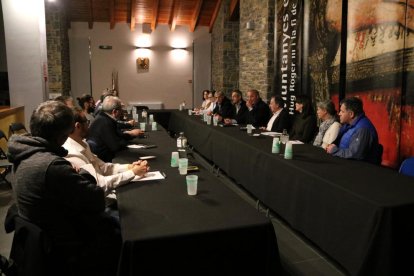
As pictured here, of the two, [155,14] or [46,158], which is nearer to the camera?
[46,158]

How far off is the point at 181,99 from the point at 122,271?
11280 mm

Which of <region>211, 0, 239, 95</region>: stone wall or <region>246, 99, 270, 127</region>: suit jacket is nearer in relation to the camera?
<region>246, 99, 270, 127</region>: suit jacket

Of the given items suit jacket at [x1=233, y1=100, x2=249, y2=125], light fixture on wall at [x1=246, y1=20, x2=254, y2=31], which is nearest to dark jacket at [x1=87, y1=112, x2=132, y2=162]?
suit jacket at [x1=233, y1=100, x2=249, y2=125]

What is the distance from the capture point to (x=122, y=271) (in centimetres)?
156

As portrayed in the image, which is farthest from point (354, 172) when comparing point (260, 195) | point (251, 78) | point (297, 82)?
point (251, 78)

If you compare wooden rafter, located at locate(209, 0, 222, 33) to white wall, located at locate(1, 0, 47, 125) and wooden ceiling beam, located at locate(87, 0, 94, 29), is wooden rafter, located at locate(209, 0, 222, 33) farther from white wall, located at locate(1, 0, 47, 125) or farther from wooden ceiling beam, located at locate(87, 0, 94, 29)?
white wall, located at locate(1, 0, 47, 125)

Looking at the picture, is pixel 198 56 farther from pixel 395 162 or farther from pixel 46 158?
pixel 46 158

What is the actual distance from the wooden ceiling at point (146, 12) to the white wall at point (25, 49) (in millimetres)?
4805

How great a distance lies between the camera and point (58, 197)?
161 cm

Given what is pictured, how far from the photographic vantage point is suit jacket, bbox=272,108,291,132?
5164 millimetres

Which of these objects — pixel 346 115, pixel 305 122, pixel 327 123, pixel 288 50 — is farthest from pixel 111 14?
pixel 346 115

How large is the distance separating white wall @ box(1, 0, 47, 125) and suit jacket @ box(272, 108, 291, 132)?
404cm

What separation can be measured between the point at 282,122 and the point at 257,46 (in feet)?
11.7

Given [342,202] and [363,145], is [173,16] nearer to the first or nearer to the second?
[363,145]
